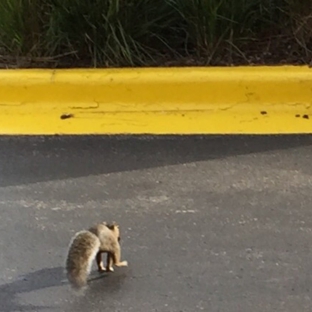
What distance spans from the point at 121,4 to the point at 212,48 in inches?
28.2

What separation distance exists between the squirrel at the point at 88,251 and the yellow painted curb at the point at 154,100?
6.39ft

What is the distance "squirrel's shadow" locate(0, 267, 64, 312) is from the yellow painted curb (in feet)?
6.51

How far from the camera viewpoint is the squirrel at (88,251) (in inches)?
154

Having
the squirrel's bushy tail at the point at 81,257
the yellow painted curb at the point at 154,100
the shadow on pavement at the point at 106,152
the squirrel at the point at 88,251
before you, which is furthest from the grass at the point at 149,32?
the squirrel's bushy tail at the point at 81,257

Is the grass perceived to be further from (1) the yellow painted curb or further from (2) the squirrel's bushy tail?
(2) the squirrel's bushy tail

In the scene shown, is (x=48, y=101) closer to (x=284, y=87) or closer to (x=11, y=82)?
(x=11, y=82)

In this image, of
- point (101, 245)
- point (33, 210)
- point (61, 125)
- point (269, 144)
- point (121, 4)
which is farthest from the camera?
point (121, 4)

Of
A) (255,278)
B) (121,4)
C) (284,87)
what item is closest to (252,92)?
(284,87)

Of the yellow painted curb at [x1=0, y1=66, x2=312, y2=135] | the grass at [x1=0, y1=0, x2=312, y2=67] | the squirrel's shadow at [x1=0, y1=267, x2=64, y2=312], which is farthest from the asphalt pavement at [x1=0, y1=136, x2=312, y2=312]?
the grass at [x1=0, y1=0, x2=312, y2=67]

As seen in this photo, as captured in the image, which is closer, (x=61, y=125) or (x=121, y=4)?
(x=61, y=125)

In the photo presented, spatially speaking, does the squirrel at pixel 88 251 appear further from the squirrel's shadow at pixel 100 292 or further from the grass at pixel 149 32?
the grass at pixel 149 32

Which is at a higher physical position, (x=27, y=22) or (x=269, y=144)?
(x=27, y=22)

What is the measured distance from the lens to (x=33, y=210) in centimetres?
479

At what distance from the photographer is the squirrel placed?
392 centimetres
